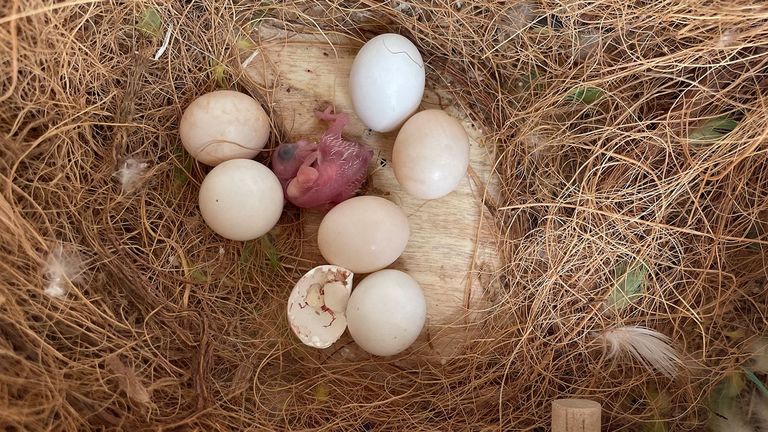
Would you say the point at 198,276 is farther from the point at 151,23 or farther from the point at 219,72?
the point at 151,23

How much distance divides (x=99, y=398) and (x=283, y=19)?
3.77 ft

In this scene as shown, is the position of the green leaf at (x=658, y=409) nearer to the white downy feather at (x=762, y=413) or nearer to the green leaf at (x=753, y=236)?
the white downy feather at (x=762, y=413)

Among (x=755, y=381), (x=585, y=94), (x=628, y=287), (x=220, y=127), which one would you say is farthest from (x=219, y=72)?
(x=755, y=381)

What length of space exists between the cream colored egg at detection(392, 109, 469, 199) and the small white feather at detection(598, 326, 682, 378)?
611 mm

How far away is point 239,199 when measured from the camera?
169cm

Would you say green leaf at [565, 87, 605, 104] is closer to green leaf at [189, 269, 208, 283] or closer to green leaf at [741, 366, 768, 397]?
green leaf at [741, 366, 768, 397]

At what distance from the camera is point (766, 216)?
5.68 feet

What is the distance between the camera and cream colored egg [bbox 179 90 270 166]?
5.72 ft

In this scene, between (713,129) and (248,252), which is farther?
(248,252)

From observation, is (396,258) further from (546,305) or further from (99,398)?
(99,398)

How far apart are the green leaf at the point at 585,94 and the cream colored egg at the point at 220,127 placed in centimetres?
87

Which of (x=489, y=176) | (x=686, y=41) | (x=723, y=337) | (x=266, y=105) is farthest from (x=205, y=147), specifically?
(x=723, y=337)

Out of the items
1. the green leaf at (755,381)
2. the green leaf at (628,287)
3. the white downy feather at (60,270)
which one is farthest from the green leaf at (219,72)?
the green leaf at (755,381)

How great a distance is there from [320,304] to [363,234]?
0.83 feet
